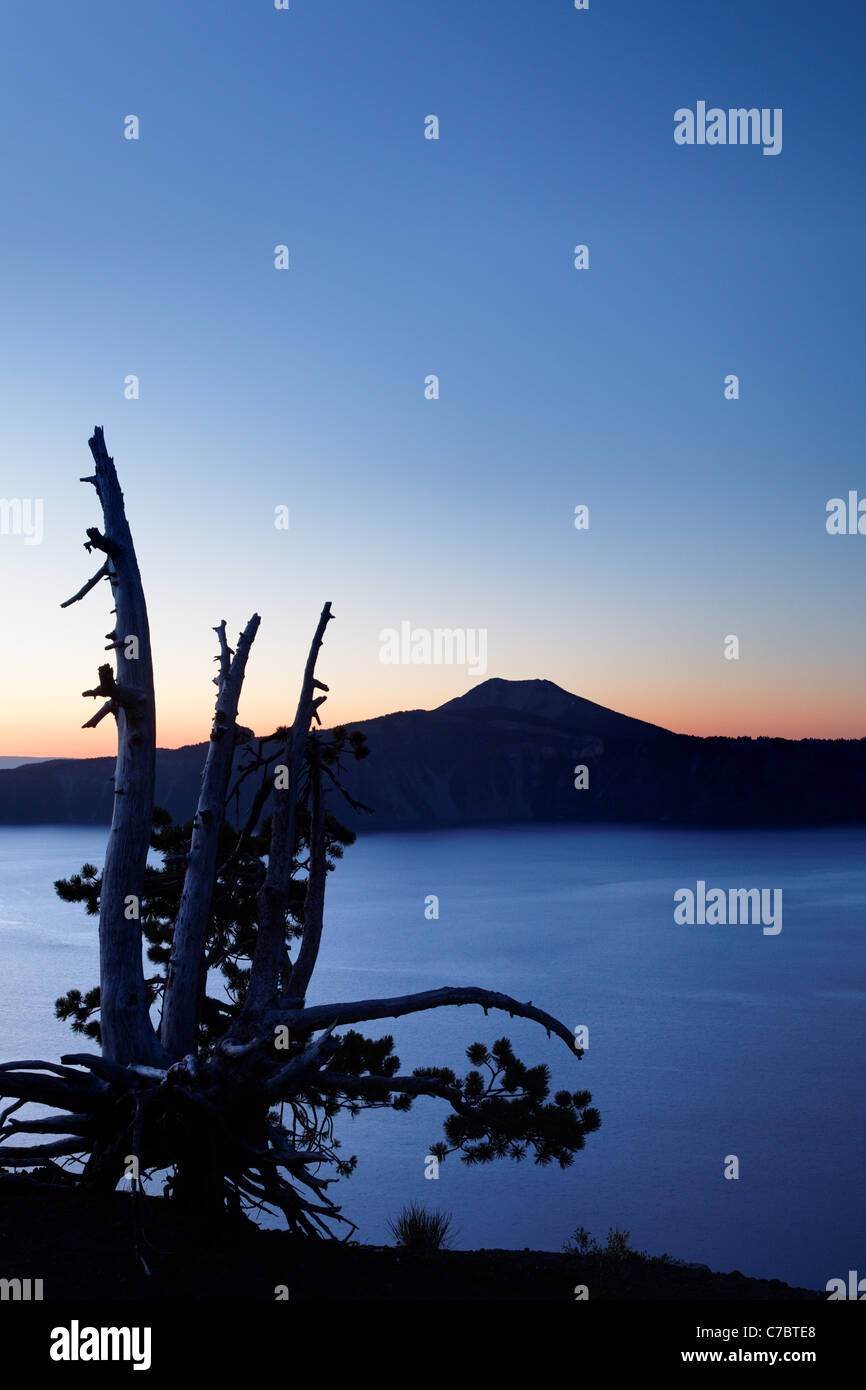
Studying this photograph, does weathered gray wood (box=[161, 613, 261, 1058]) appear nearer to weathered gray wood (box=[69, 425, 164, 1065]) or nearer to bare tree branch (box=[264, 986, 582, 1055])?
weathered gray wood (box=[69, 425, 164, 1065])

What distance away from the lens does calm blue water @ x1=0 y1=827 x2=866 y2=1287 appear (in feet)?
80.8

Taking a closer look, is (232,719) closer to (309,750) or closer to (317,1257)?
(309,750)

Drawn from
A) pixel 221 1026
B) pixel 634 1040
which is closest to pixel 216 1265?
pixel 221 1026

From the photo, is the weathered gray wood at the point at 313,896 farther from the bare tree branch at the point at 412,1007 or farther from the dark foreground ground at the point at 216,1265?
the dark foreground ground at the point at 216,1265

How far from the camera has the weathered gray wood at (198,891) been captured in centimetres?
914

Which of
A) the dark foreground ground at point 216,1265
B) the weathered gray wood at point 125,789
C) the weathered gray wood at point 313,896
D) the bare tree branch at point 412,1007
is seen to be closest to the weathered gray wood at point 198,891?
the weathered gray wood at point 125,789

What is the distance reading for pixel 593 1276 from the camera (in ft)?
26.6

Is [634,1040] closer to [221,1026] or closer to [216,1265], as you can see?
[221,1026]

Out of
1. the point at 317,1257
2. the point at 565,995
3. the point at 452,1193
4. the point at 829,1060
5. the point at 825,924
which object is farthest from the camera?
the point at 825,924

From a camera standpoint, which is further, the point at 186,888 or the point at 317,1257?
the point at 186,888

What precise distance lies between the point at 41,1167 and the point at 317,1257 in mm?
2352

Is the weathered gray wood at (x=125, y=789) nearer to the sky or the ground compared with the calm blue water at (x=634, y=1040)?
nearer to the sky

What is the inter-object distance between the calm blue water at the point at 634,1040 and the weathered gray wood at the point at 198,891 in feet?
45.1
